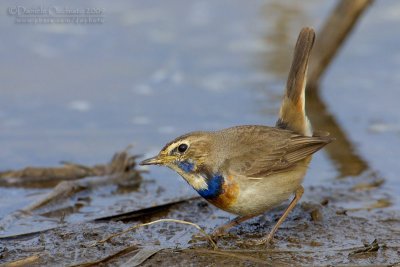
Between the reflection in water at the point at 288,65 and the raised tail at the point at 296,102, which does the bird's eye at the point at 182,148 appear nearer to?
the raised tail at the point at 296,102

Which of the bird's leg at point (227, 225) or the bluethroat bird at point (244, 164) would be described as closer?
the bluethroat bird at point (244, 164)

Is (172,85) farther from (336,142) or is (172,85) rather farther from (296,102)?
(296,102)

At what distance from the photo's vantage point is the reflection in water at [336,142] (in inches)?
377

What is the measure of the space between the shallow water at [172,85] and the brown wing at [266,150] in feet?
4.39

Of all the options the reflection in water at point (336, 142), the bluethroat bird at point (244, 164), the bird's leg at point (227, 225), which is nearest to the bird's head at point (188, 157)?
the bluethroat bird at point (244, 164)

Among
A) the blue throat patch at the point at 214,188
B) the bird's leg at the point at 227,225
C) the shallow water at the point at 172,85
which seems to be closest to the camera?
the blue throat patch at the point at 214,188

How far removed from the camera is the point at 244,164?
22.4 ft

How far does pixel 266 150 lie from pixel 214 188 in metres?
0.89

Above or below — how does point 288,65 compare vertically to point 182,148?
above

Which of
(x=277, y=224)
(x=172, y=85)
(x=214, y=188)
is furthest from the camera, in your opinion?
(x=172, y=85)

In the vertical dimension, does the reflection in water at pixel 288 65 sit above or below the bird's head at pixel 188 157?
above

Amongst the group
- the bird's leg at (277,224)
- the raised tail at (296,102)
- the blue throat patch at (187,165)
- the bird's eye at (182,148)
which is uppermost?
the raised tail at (296,102)

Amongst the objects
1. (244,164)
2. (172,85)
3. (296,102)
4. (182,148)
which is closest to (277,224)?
(244,164)

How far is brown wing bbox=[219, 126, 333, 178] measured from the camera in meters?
6.83
